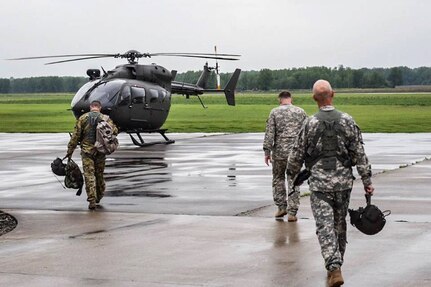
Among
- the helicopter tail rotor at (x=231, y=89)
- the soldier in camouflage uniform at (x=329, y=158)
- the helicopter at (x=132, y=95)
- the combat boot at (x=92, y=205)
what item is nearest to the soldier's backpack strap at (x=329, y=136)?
the soldier in camouflage uniform at (x=329, y=158)

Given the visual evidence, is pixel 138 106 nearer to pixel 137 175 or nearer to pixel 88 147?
pixel 137 175

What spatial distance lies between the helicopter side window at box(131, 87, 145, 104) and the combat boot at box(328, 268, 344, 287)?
940 inches

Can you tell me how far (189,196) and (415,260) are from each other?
699 centimetres

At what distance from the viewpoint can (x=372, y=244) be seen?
410 inches

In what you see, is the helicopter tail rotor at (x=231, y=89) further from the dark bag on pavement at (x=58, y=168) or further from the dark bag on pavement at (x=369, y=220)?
the dark bag on pavement at (x=369, y=220)

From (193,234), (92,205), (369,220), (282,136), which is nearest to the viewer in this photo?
(369,220)

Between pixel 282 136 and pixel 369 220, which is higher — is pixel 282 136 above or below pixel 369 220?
above

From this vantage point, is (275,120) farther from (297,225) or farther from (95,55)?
(95,55)

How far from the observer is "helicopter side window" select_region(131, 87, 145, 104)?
104ft

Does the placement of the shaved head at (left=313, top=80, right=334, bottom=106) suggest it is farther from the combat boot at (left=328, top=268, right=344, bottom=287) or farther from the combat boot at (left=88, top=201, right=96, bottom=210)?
the combat boot at (left=88, top=201, right=96, bottom=210)

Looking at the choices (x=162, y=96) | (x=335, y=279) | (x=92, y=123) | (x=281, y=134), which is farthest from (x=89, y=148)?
(x=162, y=96)

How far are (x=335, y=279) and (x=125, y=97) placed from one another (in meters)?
23.6

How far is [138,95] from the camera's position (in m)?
31.9

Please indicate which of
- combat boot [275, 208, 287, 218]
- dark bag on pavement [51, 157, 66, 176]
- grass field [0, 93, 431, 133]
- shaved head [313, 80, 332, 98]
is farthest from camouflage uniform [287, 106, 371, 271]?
grass field [0, 93, 431, 133]
